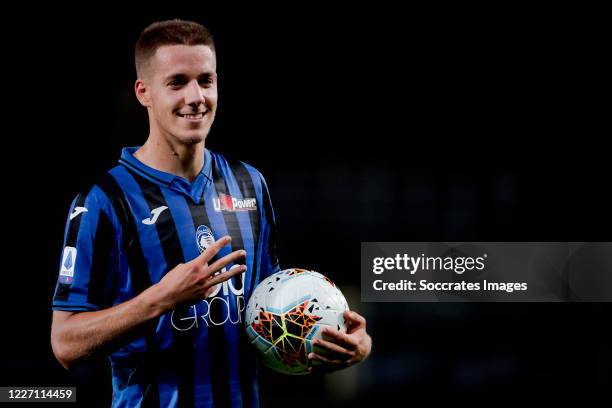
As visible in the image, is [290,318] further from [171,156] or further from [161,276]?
[171,156]

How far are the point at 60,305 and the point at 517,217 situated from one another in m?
6.22

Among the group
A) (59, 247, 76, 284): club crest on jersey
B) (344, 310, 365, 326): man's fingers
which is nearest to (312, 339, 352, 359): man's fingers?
(344, 310, 365, 326): man's fingers

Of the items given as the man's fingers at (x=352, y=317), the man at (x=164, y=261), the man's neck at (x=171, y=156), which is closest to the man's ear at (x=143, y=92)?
the man at (x=164, y=261)

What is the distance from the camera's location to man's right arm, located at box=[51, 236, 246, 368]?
83.9 inches

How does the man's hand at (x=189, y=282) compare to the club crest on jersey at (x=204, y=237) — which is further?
Result: the club crest on jersey at (x=204, y=237)

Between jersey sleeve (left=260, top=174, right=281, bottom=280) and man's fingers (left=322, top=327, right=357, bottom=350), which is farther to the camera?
jersey sleeve (left=260, top=174, right=281, bottom=280)

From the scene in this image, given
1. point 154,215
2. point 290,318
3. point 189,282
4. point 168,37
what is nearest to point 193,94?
point 168,37

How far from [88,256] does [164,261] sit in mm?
241

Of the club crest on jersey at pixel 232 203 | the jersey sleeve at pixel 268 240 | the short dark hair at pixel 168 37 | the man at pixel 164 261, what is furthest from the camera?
the jersey sleeve at pixel 268 240

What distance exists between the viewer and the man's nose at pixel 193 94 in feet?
7.70

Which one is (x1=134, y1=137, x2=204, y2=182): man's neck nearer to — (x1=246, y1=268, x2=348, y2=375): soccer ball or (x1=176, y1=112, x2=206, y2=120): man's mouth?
(x1=176, y1=112, x2=206, y2=120): man's mouth

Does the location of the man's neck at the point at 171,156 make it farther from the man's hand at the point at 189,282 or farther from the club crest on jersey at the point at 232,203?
the man's hand at the point at 189,282

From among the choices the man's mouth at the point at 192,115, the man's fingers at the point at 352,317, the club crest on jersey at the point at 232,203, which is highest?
the man's mouth at the point at 192,115

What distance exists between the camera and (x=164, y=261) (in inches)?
93.7
